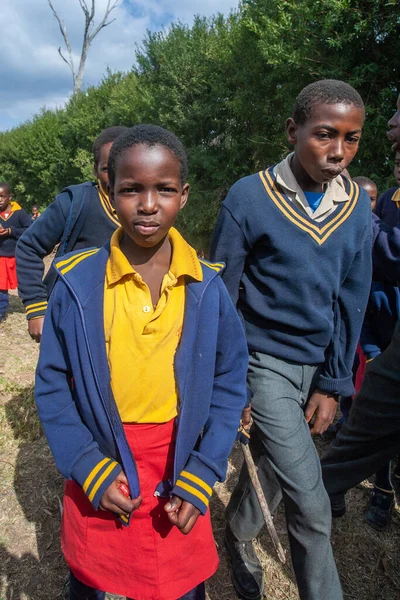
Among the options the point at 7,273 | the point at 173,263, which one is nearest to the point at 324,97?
the point at 173,263

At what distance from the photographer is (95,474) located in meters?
1.34

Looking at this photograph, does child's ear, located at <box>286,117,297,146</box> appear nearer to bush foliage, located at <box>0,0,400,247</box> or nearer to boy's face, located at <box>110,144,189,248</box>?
boy's face, located at <box>110,144,189,248</box>

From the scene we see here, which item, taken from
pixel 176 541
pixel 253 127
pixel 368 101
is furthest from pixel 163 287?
pixel 253 127

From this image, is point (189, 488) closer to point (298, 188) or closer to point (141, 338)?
point (141, 338)

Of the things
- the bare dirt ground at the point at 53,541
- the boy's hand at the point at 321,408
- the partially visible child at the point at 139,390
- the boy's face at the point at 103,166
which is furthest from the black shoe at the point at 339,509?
the boy's face at the point at 103,166

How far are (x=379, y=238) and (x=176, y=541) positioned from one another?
1.70 meters

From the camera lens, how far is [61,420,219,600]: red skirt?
4.72 feet

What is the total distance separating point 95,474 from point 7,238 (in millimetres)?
5617

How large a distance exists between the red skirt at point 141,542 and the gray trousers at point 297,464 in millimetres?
502

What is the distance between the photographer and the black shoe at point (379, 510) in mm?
2617

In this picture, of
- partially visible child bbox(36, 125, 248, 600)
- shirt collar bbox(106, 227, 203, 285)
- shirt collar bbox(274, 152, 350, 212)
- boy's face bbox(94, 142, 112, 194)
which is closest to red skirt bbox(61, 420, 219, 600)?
partially visible child bbox(36, 125, 248, 600)

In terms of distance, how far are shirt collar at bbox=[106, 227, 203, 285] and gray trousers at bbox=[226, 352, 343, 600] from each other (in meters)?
0.63

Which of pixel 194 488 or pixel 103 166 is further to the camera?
pixel 103 166

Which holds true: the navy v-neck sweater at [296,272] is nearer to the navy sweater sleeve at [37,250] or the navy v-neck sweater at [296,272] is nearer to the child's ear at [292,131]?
the child's ear at [292,131]
